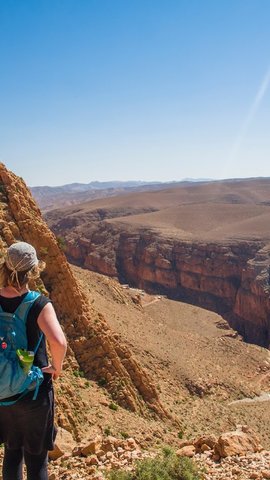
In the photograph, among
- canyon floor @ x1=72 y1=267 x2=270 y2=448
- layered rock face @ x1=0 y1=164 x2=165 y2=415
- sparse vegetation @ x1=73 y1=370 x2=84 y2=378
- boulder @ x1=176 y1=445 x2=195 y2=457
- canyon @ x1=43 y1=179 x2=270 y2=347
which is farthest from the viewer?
canyon @ x1=43 y1=179 x2=270 y2=347

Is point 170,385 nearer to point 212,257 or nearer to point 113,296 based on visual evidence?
point 113,296

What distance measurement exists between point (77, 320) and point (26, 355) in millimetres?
12283

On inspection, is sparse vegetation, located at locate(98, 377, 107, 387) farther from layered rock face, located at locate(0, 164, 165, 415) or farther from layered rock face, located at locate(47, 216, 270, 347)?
layered rock face, located at locate(47, 216, 270, 347)

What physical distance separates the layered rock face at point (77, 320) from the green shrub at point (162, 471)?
7.33 metres

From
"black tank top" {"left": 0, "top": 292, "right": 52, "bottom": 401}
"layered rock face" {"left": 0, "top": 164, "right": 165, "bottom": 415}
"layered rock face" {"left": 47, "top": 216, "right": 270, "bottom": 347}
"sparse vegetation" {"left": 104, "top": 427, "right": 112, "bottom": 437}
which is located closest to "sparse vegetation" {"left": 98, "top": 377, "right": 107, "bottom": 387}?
"layered rock face" {"left": 0, "top": 164, "right": 165, "bottom": 415}

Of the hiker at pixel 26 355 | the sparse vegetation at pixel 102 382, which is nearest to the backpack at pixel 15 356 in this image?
Answer: the hiker at pixel 26 355

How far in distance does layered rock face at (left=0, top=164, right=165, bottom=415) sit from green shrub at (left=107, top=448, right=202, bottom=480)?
733cm

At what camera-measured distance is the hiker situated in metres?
3.91

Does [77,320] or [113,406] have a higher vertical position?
[77,320]

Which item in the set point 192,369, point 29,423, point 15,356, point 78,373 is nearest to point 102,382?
point 78,373

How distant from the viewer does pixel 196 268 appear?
219 feet

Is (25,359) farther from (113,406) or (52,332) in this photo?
(113,406)

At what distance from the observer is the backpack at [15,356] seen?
3.86 m

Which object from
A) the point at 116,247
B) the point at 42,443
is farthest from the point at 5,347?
the point at 116,247
